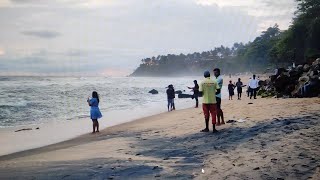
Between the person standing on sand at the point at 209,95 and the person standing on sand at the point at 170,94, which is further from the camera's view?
the person standing on sand at the point at 170,94

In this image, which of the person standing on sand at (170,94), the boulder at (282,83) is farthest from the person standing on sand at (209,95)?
the boulder at (282,83)

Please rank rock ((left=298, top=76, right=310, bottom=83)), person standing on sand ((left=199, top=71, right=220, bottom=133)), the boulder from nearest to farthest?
person standing on sand ((left=199, top=71, right=220, bottom=133))
rock ((left=298, top=76, right=310, bottom=83))
the boulder

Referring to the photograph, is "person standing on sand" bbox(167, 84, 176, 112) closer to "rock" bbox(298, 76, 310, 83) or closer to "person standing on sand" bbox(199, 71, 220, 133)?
"rock" bbox(298, 76, 310, 83)

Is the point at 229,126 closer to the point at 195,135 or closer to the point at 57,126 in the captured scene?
the point at 195,135

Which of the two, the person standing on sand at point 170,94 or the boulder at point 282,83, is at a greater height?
the boulder at point 282,83

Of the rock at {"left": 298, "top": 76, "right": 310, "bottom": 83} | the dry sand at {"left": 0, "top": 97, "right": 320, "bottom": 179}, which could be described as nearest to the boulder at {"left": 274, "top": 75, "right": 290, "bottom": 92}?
the rock at {"left": 298, "top": 76, "right": 310, "bottom": 83}

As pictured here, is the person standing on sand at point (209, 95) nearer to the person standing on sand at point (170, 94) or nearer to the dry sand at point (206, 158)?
the dry sand at point (206, 158)

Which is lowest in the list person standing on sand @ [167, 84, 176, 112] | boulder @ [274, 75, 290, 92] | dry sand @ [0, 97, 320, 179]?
A: dry sand @ [0, 97, 320, 179]

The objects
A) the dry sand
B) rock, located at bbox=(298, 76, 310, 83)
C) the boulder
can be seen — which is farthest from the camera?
the boulder

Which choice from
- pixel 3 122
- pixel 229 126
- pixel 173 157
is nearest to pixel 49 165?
pixel 173 157

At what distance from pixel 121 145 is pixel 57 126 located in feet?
28.9

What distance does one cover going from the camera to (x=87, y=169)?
675 centimetres

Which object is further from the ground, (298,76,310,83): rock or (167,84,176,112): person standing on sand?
(298,76,310,83): rock

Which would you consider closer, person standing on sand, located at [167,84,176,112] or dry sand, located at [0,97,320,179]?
dry sand, located at [0,97,320,179]
